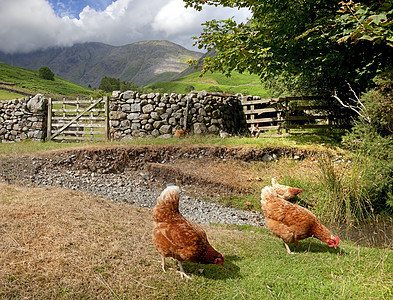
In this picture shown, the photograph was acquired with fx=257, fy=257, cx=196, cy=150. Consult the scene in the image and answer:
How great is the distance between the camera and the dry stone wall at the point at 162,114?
46.9ft

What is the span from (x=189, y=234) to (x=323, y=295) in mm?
1663

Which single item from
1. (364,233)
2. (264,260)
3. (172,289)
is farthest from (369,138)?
(172,289)

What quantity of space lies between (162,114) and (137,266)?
38.3ft

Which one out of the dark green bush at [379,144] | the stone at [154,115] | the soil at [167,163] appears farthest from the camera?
the stone at [154,115]

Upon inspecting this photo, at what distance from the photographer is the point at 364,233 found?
236 inches

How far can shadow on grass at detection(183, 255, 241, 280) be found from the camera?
3242 millimetres

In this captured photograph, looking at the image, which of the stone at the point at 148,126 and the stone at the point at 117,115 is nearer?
the stone at the point at 148,126

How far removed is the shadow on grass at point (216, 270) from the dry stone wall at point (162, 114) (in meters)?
10.8

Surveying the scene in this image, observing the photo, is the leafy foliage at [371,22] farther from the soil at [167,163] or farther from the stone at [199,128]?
the stone at [199,128]

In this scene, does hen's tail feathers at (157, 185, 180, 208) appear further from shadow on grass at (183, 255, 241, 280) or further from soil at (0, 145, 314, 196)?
soil at (0, 145, 314, 196)

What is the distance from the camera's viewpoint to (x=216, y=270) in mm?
3389

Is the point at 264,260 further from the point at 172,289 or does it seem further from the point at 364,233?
the point at 364,233

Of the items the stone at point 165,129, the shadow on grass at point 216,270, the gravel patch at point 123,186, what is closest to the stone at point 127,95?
the stone at point 165,129

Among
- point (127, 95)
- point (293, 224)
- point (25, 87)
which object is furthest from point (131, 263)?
point (25, 87)
